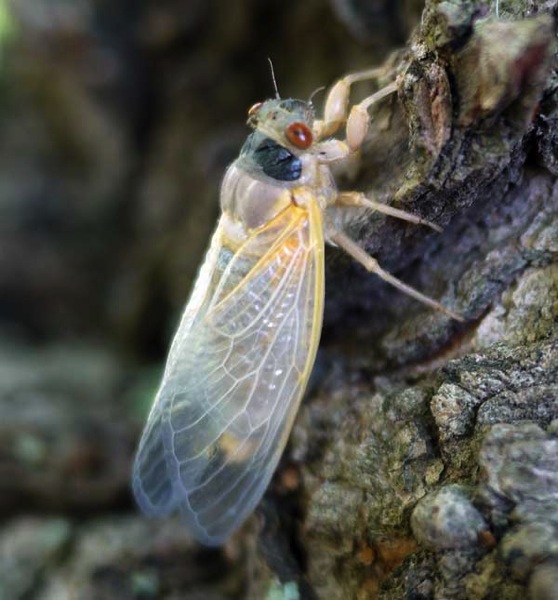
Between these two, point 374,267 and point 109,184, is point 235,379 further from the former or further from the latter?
point 109,184

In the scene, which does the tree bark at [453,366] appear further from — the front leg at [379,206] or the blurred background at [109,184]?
the blurred background at [109,184]

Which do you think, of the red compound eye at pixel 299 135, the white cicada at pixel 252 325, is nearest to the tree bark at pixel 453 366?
the white cicada at pixel 252 325

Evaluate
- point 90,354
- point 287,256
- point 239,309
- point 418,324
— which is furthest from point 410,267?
point 90,354

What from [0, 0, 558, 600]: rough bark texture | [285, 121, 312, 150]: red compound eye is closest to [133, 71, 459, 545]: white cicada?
[285, 121, 312, 150]: red compound eye

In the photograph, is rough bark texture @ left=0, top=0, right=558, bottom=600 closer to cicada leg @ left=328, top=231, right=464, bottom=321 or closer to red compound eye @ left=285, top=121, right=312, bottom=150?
cicada leg @ left=328, top=231, right=464, bottom=321

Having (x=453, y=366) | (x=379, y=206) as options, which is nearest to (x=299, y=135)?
(x=379, y=206)

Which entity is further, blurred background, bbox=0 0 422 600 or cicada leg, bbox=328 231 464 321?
blurred background, bbox=0 0 422 600
